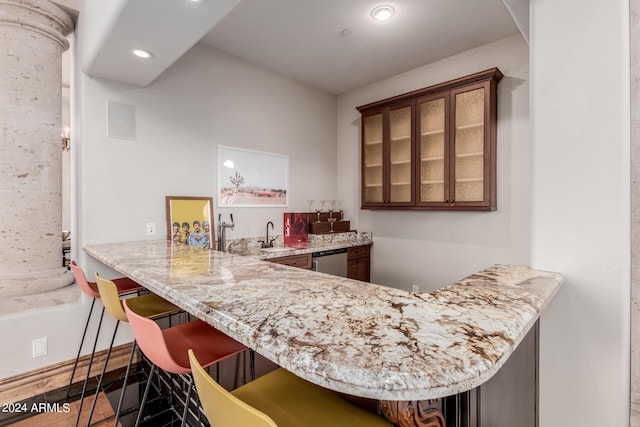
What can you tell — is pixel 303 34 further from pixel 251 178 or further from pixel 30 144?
pixel 30 144

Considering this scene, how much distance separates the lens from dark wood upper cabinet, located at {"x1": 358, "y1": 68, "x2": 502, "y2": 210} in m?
2.84

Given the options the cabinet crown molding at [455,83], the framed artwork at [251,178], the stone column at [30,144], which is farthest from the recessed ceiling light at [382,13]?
the stone column at [30,144]

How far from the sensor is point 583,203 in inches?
44.4

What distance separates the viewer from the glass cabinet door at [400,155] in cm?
334

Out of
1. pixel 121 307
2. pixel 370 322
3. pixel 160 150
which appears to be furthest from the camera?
pixel 160 150

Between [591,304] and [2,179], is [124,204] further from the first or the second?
[591,304]

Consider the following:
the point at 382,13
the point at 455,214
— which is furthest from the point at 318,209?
the point at 382,13

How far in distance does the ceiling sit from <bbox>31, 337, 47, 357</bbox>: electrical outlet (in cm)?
193

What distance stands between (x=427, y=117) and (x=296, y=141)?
154cm

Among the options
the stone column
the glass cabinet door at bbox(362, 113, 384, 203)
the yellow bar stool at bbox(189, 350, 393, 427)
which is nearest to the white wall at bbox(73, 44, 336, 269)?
the stone column

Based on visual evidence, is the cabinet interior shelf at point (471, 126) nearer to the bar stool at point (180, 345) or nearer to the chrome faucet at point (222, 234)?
the chrome faucet at point (222, 234)

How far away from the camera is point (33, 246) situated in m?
2.30

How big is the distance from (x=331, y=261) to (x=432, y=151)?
158 centimetres

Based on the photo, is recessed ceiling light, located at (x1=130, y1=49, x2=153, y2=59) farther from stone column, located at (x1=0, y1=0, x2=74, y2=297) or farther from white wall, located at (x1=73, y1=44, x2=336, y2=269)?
stone column, located at (x1=0, y1=0, x2=74, y2=297)
